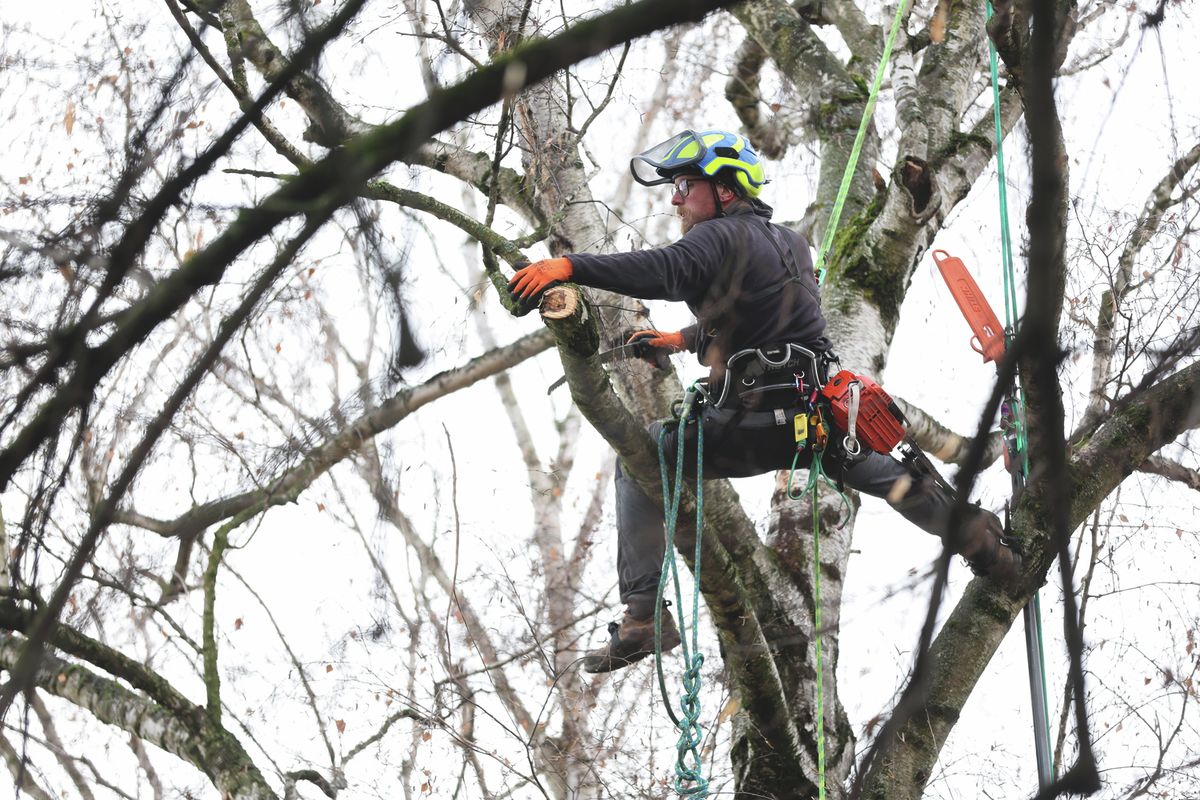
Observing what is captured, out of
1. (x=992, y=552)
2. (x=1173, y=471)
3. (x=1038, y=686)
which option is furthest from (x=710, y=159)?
(x=1173, y=471)

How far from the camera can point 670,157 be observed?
4.23 m

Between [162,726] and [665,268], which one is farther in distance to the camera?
[162,726]

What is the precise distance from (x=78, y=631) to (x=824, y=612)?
2448mm

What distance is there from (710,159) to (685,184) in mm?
143

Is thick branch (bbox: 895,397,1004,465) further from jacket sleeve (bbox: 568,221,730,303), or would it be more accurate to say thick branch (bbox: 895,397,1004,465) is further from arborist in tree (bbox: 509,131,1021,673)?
jacket sleeve (bbox: 568,221,730,303)

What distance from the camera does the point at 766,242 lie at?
13.5 ft

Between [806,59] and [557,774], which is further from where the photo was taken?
[806,59]

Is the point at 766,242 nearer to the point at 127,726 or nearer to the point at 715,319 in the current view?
the point at 715,319

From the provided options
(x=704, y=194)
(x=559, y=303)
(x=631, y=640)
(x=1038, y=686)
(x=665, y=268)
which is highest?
(x=704, y=194)

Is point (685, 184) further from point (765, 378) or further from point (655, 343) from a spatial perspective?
point (765, 378)

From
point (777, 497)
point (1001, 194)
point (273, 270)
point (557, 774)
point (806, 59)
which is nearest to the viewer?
point (273, 270)

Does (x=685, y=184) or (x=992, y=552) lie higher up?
(x=685, y=184)

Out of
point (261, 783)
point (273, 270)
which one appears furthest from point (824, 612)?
point (273, 270)

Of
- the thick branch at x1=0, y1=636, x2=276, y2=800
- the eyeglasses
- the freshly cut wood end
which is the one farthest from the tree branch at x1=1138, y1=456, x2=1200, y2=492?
the thick branch at x1=0, y1=636, x2=276, y2=800
